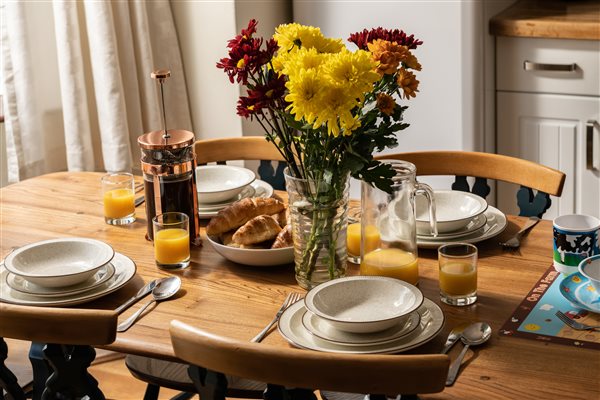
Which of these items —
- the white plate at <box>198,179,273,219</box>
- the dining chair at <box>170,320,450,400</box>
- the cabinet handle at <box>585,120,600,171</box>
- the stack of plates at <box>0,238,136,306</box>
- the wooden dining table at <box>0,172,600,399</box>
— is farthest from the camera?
the cabinet handle at <box>585,120,600,171</box>

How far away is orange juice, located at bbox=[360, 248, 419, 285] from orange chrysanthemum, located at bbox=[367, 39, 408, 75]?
314 millimetres

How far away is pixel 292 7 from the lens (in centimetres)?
325

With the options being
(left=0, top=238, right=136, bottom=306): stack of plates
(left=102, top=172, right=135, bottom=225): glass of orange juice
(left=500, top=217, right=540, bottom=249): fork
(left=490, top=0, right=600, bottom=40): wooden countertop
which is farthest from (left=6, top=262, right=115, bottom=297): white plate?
(left=490, top=0, right=600, bottom=40): wooden countertop

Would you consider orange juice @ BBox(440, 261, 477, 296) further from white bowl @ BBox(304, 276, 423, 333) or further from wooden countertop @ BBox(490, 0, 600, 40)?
wooden countertop @ BBox(490, 0, 600, 40)

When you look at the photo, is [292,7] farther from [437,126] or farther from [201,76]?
[437,126]

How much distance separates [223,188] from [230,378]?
46cm

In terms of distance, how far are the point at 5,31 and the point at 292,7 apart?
1.01 m

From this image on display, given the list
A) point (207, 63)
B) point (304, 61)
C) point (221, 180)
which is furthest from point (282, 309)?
point (207, 63)

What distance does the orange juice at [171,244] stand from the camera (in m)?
1.70

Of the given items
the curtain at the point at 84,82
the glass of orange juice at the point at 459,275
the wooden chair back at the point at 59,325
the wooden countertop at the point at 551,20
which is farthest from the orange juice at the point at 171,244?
the wooden countertop at the point at 551,20

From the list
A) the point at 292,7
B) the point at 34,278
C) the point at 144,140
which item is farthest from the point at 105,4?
the point at 34,278

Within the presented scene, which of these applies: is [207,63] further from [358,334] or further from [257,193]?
[358,334]

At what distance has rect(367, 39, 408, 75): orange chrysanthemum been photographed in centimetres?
144

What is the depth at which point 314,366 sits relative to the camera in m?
1.15
